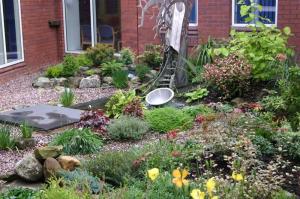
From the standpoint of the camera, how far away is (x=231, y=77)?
8.80 m

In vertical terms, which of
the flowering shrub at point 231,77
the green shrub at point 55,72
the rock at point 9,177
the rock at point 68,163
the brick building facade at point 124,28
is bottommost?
the rock at point 9,177

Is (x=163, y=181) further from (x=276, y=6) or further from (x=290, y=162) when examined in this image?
(x=276, y=6)

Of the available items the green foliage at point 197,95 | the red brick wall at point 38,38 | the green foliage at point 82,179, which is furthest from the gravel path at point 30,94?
the green foliage at point 82,179

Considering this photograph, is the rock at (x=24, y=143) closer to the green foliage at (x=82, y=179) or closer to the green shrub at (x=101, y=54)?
the green foliage at (x=82, y=179)

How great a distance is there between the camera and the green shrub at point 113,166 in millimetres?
5191

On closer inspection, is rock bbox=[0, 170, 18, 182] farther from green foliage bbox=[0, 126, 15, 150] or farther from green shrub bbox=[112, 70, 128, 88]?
green shrub bbox=[112, 70, 128, 88]

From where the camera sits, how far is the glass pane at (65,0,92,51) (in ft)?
47.0

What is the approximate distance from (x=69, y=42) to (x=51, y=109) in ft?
19.9

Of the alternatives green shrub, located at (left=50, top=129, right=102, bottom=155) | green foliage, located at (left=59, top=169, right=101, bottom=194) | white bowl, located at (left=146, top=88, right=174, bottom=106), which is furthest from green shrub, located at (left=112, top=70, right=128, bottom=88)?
green foliage, located at (left=59, top=169, right=101, bottom=194)

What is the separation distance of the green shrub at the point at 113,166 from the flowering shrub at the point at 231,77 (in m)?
3.80

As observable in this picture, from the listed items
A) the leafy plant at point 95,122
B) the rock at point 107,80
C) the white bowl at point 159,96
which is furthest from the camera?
the rock at point 107,80

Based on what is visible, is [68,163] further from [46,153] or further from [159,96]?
[159,96]

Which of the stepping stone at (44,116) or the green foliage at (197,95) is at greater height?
the green foliage at (197,95)

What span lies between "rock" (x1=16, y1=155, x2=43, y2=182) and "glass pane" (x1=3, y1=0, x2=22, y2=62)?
24.1 ft
